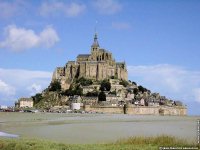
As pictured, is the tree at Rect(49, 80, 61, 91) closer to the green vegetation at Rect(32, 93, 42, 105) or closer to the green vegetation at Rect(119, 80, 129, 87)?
the green vegetation at Rect(32, 93, 42, 105)

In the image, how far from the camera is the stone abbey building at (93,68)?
138 metres

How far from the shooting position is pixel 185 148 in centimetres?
1600

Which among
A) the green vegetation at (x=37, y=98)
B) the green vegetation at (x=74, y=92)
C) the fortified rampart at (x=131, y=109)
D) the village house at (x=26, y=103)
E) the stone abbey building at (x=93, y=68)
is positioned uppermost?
the stone abbey building at (x=93, y=68)

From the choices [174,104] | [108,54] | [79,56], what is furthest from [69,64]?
[174,104]

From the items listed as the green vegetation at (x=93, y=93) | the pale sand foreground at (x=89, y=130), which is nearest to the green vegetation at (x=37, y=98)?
the green vegetation at (x=93, y=93)

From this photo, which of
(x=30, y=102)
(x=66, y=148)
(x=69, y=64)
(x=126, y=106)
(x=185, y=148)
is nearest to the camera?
(x=185, y=148)

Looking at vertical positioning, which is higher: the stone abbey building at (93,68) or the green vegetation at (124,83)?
the stone abbey building at (93,68)

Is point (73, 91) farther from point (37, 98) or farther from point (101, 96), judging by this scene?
point (37, 98)

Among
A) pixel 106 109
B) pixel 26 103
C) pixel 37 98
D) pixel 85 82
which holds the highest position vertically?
pixel 85 82

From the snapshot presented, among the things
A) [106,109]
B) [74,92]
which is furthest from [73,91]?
[106,109]

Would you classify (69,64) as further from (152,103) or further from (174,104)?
(174,104)

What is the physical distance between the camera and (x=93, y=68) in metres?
139

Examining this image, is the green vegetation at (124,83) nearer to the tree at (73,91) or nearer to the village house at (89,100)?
the tree at (73,91)

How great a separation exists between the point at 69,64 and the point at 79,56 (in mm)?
5652
